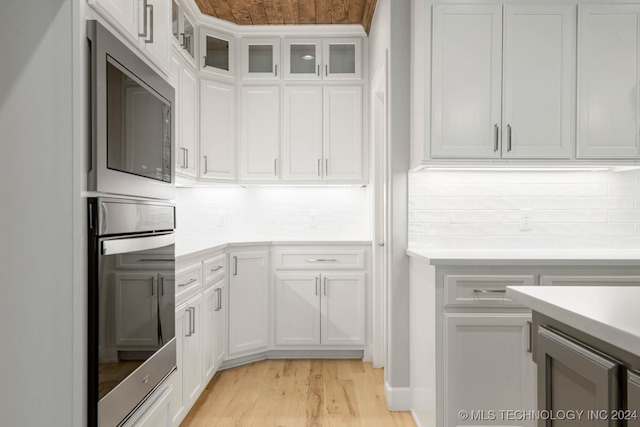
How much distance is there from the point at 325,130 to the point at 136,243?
9.11ft

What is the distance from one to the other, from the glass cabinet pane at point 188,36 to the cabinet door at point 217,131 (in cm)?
28

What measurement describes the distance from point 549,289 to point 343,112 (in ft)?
9.51

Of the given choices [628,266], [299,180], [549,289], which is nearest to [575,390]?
[549,289]

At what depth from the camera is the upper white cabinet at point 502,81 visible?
247 centimetres

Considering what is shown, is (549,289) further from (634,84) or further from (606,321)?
(634,84)

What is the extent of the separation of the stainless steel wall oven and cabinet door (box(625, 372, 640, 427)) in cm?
118

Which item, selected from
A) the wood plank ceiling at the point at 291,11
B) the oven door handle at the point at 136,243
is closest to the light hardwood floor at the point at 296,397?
the oven door handle at the point at 136,243

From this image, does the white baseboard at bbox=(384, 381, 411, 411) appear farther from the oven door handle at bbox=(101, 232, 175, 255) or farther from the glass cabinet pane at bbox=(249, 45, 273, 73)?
the glass cabinet pane at bbox=(249, 45, 273, 73)

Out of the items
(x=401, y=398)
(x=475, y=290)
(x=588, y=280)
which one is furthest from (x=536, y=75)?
(x=401, y=398)

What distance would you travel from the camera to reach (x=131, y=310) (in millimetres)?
1356

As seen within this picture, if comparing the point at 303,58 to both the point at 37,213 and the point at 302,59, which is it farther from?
the point at 37,213

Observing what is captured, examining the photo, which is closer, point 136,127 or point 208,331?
point 136,127

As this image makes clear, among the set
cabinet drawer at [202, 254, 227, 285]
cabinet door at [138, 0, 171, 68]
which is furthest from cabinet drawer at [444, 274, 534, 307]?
cabinet door at [138, 0, 171, 68]

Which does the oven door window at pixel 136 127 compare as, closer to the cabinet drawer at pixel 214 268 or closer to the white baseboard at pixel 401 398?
the cabinet drawer at pixel 214 268
